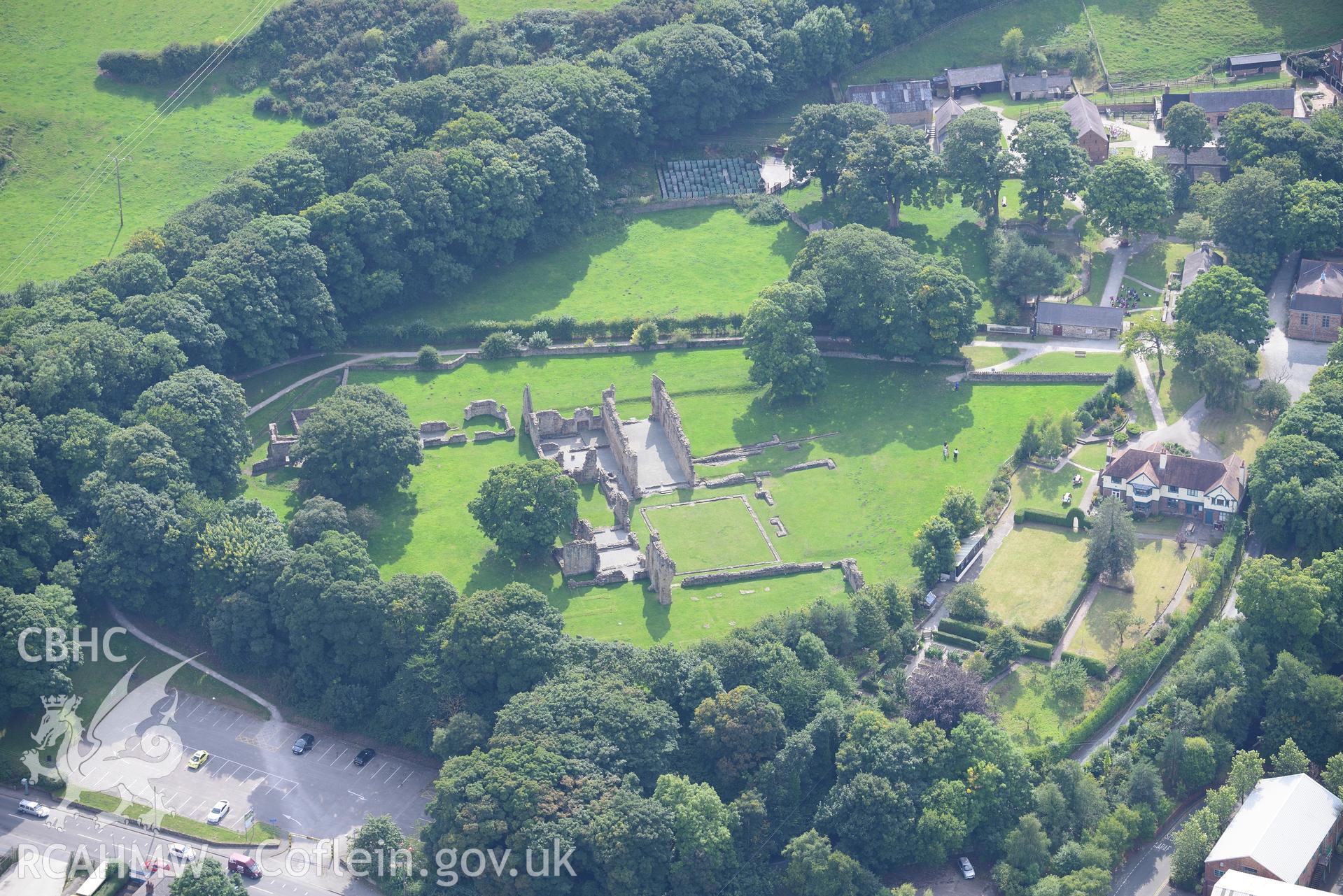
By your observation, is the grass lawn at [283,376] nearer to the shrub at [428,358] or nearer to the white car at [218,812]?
the shrub at [428,358]

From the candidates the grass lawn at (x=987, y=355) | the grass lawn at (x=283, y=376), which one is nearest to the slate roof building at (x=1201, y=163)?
the grass lawn at (x=987, y=355)

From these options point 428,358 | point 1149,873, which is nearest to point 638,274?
→ point 428,358

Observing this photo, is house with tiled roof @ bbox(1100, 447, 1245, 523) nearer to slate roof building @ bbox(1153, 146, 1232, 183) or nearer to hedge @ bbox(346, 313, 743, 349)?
hedge @ bbox(346, 313, 743, 349)

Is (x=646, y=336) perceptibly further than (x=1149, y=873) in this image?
Yes

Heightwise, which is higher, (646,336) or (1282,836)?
(646,336)

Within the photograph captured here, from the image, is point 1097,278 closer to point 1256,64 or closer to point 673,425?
point 1256,64

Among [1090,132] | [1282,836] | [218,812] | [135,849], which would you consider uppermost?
[1090,132]
